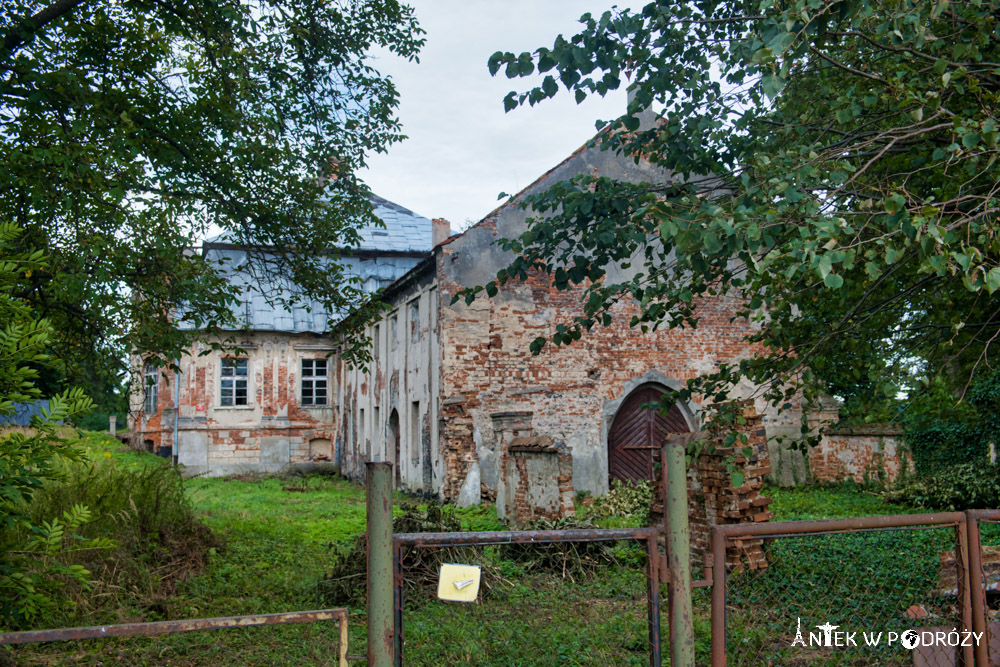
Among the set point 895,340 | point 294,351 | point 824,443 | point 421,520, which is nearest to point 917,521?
point 895,340

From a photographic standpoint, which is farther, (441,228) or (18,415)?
(441,228)

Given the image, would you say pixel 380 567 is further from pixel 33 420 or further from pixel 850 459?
pixel 850 459

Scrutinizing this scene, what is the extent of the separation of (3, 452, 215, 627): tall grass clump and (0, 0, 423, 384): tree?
1449 millimetres

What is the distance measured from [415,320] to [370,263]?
11.7 meters

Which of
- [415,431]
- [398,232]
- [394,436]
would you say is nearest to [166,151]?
[415,431]

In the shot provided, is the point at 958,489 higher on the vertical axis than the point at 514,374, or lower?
lower

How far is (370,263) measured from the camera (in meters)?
29.9

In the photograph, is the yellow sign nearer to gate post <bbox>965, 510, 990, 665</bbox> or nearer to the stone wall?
gate post <bbox>965, 510, 990, 665</bbox>

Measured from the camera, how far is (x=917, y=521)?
360cm

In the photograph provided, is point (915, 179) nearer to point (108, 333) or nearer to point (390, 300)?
point (108, 333)

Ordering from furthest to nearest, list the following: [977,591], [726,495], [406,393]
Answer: [406,393], [726,495], [977,591]

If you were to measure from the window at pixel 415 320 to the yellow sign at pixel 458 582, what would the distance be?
15.6 m

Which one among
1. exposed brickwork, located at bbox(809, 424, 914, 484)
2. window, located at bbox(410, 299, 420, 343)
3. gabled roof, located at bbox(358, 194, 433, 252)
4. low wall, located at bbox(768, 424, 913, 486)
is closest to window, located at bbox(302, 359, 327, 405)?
gabled roof, located at bbox(358, 194, 433, 252)

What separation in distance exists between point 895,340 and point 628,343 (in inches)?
413
